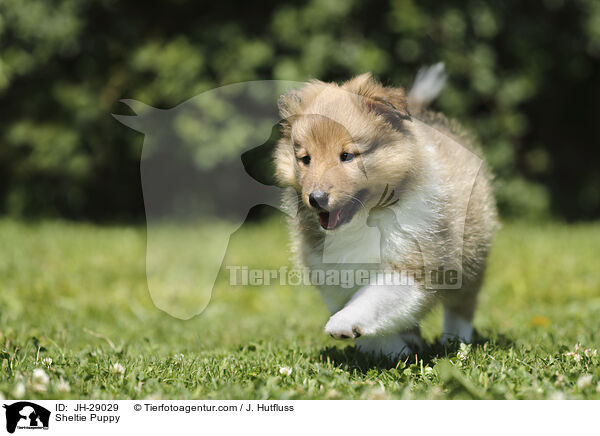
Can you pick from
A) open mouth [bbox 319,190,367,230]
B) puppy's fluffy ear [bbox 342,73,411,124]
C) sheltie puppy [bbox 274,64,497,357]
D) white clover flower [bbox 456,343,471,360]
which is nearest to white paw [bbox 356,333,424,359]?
sheltie puppy [bbox 274,64,497,357]

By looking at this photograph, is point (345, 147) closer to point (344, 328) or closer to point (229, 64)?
point (344, 328)

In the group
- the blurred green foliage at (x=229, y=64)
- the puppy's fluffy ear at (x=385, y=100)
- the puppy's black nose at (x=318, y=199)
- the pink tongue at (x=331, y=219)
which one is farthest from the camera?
the blurred green foliage at (x=229, y=64)

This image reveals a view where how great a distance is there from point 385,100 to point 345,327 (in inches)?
41.1

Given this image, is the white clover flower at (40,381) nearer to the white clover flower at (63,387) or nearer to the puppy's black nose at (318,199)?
the white clover flower at (63,387)

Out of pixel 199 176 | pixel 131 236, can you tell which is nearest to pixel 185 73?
pixel 199 176

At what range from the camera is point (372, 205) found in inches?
108

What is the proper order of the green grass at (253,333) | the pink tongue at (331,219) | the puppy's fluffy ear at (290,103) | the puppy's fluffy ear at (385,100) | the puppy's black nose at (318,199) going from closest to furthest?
the green grass at (253,333)
the puppy's black nose at (318,199)
the pink tongue at (331,219)
the puppy's fluffy ear at (385,100)
the puppy's fluffy ear at (290,103)

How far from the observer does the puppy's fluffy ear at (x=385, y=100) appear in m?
2.77

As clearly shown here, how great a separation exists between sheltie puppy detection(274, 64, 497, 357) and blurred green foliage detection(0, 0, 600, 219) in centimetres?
378

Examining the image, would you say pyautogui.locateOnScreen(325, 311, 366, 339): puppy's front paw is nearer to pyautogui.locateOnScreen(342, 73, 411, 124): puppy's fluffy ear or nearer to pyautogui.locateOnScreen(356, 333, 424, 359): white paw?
pyautogui.locateOnScreen(356, 333, 424, 359): white paw
